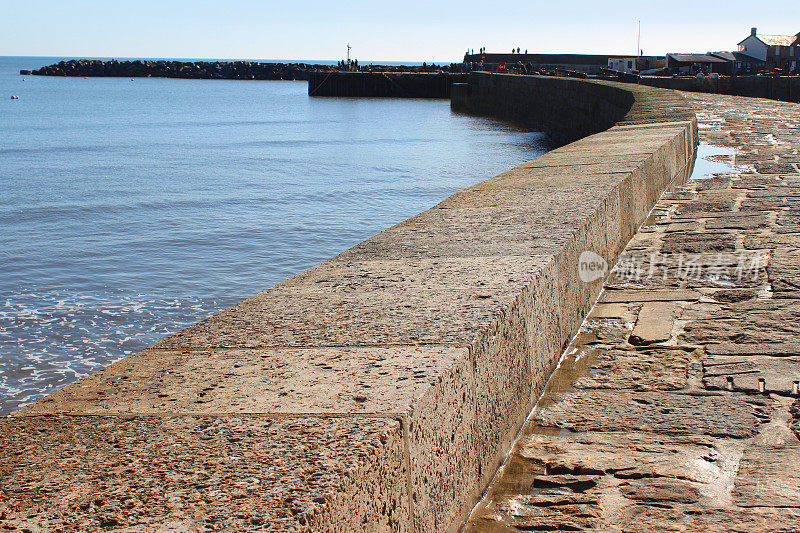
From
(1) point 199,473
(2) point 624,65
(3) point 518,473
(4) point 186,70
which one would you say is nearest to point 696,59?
(2) point 624,65

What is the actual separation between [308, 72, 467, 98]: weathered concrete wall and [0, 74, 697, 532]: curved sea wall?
57650 mm

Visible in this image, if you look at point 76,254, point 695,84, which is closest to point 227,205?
point 76,254

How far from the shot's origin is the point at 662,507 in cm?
180

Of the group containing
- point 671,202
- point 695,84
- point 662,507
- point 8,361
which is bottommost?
point 8,361

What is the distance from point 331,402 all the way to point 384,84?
205ft

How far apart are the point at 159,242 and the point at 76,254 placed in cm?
119

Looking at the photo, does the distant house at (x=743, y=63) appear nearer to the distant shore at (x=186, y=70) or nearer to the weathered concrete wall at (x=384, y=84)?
the weathered concrete wall at (x=384, y=84)

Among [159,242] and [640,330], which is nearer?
[640,330]

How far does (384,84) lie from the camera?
204 ft

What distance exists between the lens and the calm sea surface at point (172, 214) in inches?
298

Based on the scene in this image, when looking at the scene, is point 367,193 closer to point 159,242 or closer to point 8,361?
point 159,242

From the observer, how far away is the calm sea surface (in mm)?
7566

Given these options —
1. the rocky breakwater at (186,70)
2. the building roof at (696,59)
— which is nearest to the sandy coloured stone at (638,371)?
the building roof at (696,59)

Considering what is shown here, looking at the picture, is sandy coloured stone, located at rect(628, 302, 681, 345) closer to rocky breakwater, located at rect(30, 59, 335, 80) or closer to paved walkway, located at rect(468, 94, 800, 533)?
paved walkway, located at rect(468, 94, 800, 533)
